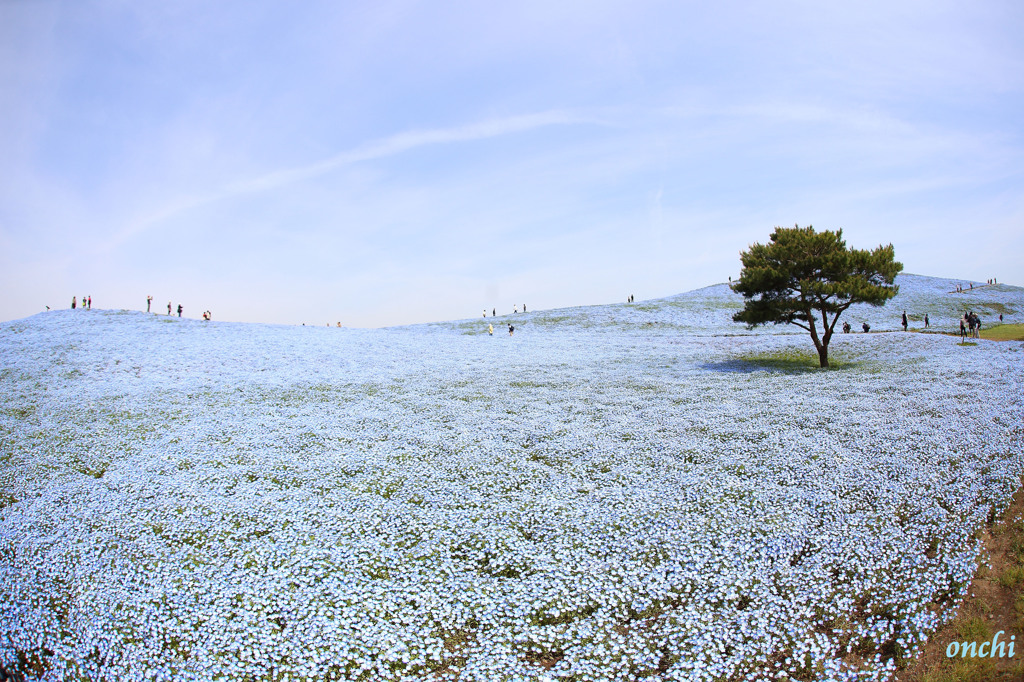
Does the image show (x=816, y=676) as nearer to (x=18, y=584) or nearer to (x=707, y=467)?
(x=707, y=467)

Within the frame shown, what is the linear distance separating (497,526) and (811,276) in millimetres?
30508

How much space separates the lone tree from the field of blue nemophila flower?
7203 millimetres

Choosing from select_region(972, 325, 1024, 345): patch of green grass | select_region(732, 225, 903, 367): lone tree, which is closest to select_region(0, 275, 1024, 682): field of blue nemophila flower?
select_region(732, 225, 903, 367): lone tree

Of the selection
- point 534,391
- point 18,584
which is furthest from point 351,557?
point 534,391

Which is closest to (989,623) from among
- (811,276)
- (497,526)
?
(497,526)

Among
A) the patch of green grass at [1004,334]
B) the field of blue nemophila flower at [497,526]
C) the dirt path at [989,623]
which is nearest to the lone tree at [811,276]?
the field of blue nemophila flower at [497,526]

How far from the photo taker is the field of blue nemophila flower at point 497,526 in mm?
9578

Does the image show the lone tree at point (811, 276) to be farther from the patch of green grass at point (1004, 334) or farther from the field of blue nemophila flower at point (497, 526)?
the patch of green grass at point (1004, 334)

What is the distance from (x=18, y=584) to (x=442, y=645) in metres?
9.49

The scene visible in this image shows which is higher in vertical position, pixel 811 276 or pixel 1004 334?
pixel 811 276

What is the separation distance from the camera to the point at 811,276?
34.6 m

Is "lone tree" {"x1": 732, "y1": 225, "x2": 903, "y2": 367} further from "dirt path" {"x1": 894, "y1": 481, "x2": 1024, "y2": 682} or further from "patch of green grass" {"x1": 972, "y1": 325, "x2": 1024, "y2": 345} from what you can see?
"dirt path" {"x1": 894, "y1": 481, "x2": 1024, "y2": 682}

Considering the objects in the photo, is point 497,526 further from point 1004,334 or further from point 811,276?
point 1004,334

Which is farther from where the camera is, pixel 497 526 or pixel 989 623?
pixel 497 526
